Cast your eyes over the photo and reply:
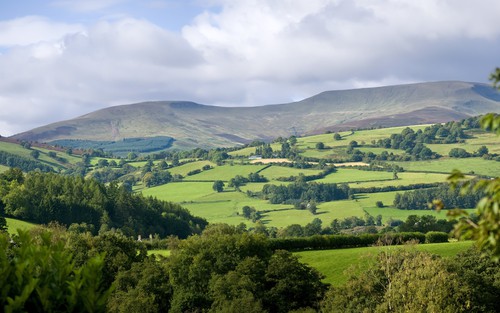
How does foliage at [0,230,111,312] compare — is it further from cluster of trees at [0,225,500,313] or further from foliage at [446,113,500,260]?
cluster of trees at [0,225,500,313]

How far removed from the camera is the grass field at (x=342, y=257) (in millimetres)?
104188

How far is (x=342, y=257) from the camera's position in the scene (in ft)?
372

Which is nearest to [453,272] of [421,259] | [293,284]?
[421,259]

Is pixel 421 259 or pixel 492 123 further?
pixel 421 259

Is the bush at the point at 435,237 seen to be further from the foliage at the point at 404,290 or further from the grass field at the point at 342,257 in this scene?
the foliage at the point at 404,290

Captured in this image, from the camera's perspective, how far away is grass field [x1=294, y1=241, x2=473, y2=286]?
342ft

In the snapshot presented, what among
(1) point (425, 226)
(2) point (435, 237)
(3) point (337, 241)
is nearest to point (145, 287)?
(3) point (337, 241)

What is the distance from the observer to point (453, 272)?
83375mm

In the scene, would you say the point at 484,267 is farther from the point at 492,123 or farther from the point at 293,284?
the point at 492,123

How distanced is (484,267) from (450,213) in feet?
250

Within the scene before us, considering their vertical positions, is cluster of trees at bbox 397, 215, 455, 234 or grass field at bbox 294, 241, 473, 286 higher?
grass field at bbox 294, 241, 473, 286

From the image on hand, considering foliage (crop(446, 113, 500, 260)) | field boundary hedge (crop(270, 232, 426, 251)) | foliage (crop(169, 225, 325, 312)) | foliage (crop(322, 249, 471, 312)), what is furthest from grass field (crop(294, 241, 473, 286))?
foliage (crop(446, 113, 500, 260))

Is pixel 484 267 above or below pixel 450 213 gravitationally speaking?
below

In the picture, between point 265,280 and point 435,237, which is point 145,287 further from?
point 435,237
